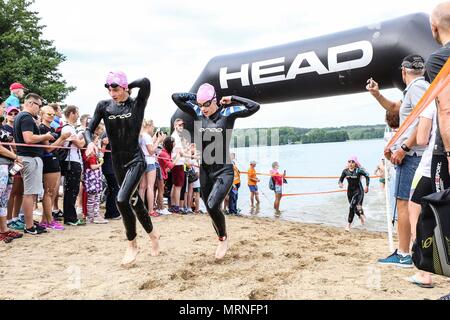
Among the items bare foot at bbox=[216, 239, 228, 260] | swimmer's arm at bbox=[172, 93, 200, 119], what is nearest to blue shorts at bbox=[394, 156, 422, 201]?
bare foot at bbox=[216, 239, 228, 260]

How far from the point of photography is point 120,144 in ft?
13.1

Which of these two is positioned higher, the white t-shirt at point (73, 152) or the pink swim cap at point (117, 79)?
the pink swim cap at point (117, 79)

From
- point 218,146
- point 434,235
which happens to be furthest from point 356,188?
point 434,235

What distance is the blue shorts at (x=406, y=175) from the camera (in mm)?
3303

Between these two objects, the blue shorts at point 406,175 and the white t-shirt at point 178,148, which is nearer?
the blue shorts at point 406,175

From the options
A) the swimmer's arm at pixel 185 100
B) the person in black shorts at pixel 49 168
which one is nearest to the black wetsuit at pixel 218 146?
the swimmer's arm at pixel 185 100

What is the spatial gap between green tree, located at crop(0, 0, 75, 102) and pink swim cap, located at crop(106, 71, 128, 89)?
23007 millimetres

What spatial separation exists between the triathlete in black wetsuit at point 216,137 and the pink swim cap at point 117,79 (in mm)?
825

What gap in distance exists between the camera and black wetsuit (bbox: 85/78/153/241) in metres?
3.92

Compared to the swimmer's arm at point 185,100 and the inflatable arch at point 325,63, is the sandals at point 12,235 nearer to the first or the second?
the swimmer's arm at point 185,100

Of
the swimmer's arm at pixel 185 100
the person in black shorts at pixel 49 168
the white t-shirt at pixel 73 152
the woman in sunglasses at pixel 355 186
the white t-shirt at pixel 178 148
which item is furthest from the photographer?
the woman in sunglasses at pixel 355 186

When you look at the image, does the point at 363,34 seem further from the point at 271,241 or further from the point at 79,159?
the point at 79,159

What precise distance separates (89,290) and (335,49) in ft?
19.9
